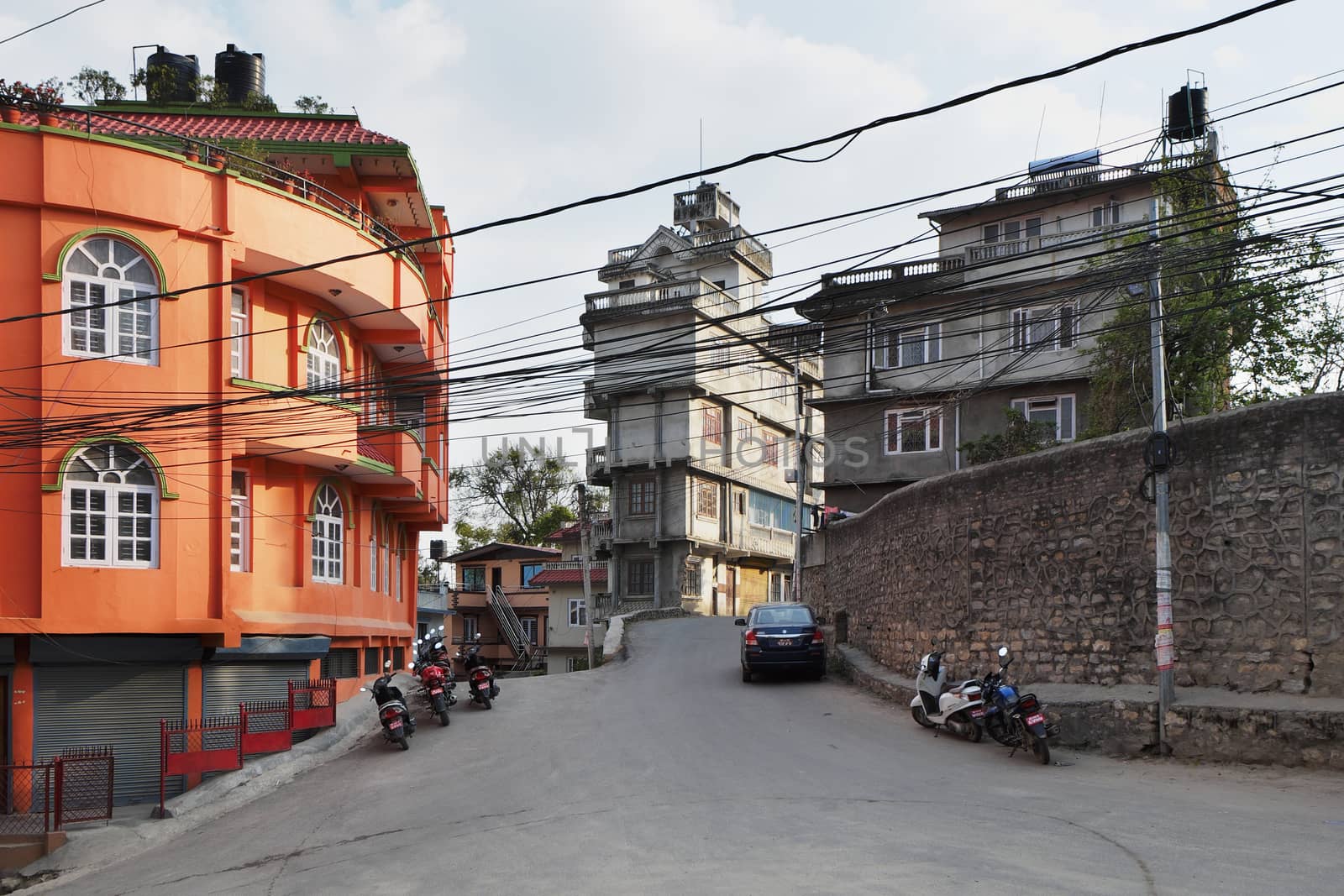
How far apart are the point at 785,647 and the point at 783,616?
1134mm

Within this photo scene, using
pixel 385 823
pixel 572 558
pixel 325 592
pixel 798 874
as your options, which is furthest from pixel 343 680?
pixel 572 558

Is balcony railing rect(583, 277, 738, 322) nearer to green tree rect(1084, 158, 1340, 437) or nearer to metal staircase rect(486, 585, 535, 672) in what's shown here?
metal staircase rect(486, 585, 535, 672)

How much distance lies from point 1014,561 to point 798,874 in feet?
32.2

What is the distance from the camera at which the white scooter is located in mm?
15688

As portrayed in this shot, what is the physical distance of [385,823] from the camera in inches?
493

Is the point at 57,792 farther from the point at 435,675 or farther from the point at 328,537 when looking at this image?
the point at 328,537

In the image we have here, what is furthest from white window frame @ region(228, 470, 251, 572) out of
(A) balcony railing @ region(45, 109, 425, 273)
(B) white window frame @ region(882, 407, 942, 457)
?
(B) white window frame @ region(882, 407, 942, 457)

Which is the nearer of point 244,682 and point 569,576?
point 244,682

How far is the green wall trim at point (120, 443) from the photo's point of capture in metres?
17.4

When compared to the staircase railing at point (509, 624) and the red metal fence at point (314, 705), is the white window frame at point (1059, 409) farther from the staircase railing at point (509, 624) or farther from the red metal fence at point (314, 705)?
the staircase railing at point (509, 624)

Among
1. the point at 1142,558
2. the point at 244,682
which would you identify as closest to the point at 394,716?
the point at 244,682

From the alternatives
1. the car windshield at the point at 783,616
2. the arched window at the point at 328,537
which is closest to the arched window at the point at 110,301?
the arched window at the point at 328,537

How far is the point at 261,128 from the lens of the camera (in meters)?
24.1

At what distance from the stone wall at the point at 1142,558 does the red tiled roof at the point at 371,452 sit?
412 inches
